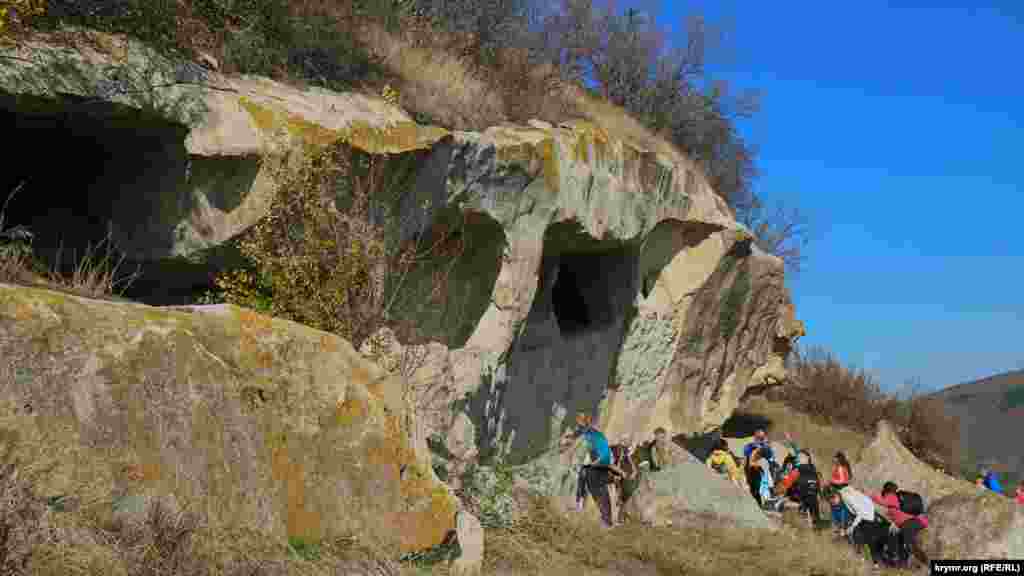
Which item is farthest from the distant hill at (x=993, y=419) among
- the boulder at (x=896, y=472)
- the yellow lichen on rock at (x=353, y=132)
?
the yellow lichen on rock at (x=353, y=132)

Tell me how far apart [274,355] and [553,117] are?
7187 mm

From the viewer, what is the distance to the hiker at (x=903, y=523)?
1147 cm

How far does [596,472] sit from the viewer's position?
36.9ft

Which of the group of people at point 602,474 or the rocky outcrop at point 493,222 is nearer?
the rocky outcrop at point 493,222

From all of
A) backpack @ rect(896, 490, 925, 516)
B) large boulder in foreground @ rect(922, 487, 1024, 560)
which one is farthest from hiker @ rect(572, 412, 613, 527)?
large boulder in foreground @ rect(922, 487, 1024, 560)

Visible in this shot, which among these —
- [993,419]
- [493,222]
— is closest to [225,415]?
[493,222]

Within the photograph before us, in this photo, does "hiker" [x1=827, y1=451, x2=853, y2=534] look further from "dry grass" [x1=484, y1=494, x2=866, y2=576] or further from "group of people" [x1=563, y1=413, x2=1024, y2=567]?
"dry grass" [x1=484, y1=494, x2=866, y2=576]

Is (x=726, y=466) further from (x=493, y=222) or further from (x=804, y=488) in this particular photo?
(x=493, y=222)

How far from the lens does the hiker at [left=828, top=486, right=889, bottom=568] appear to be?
1141cm

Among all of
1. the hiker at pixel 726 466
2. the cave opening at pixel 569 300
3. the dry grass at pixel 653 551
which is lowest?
the dry grass at pixel 653 551

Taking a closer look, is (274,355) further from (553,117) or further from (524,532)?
(553,117)

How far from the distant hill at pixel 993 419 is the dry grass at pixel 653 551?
17.3m

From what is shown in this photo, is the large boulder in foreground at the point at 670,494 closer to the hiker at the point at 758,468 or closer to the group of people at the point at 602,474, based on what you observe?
the group of people at the point at 602,474

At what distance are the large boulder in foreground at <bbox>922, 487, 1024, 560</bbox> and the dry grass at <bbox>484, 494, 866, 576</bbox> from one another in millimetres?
1955
